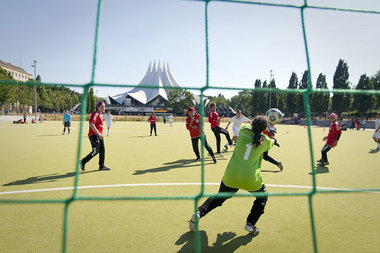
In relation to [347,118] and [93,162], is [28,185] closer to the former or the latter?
[93,162]

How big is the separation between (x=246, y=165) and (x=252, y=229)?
76cm

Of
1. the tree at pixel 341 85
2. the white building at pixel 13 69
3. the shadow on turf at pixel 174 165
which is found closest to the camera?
the shadow on turf at pixel 174 165

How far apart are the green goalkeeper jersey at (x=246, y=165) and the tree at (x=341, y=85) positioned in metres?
34.2

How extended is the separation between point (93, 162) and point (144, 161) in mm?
1464

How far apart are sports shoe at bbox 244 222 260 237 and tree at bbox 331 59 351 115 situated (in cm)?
3429

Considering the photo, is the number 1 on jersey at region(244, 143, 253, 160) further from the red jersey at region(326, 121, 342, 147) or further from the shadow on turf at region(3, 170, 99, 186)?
the red jersey at region(326, 121, 342, 147)

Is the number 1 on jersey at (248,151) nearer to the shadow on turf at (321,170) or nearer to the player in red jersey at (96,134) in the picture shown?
the player in red jersey at (96,134)

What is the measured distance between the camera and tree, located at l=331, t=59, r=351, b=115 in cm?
3228

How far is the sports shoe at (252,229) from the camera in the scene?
9.06ft

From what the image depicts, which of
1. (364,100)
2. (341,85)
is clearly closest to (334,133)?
(341,85)

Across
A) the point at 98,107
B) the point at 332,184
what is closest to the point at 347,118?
the point at 332,184

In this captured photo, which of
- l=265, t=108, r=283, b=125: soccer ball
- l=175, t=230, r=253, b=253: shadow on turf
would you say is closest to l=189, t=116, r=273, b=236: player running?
l=175, t=230, r=253, b=253: shadow on turf

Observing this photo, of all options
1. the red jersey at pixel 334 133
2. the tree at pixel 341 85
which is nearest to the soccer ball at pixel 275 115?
the red jersey at pixel 334 133

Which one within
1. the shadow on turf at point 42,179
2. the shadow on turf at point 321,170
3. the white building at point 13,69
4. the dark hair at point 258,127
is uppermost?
the white building at point 13,69
